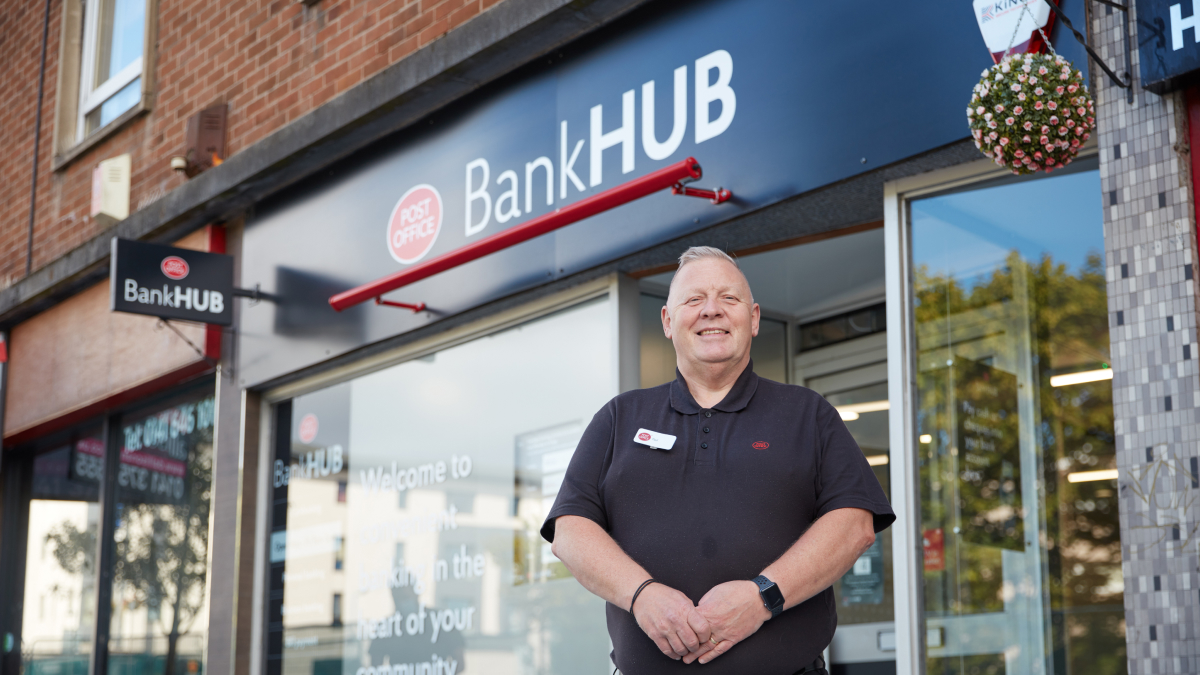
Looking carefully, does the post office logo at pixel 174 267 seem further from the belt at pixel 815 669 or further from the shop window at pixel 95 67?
the belt at pixel 815 669

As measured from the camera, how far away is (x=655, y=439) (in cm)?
263

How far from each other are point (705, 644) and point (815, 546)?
0.98 ft

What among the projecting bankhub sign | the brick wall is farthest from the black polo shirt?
the projecting bankhub sign

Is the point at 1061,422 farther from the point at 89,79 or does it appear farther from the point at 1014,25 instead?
the point at 89,79

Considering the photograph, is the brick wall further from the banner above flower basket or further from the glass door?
the banner above flower basket

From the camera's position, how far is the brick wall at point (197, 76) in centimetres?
669

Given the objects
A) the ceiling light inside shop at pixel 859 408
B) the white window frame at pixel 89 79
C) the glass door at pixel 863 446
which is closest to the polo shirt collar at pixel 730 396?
the glass door at pixel 863 446

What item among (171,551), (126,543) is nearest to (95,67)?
(126,543)

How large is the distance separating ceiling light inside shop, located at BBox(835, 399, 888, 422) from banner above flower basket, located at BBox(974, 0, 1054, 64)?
2.57m

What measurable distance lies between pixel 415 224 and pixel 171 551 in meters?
3.37

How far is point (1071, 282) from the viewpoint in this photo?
13.2ft

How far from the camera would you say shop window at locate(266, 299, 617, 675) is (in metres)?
5.52

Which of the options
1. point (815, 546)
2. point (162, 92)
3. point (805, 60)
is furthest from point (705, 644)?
point (162, 92)

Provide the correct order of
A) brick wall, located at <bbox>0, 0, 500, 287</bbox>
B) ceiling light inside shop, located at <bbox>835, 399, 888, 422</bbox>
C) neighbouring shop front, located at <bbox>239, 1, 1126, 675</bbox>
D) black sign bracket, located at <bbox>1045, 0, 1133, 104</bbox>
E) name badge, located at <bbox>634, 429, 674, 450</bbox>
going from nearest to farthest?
1. name badge, located at <bbox>634, 429, 674, 450</bbox>
2. black sign bracket, located at <bbox>1045, 0, 1133, 104</bbox>
3. neighbouring shop front, located at <bbox>239, 1, 1126, 675</bbox>
4. ceiling light inside shop, located at <bbox>835, 399, 888, 422</bbox>
5. brick wall, located at <bbox>0, 0, 500, 287</bbox>
